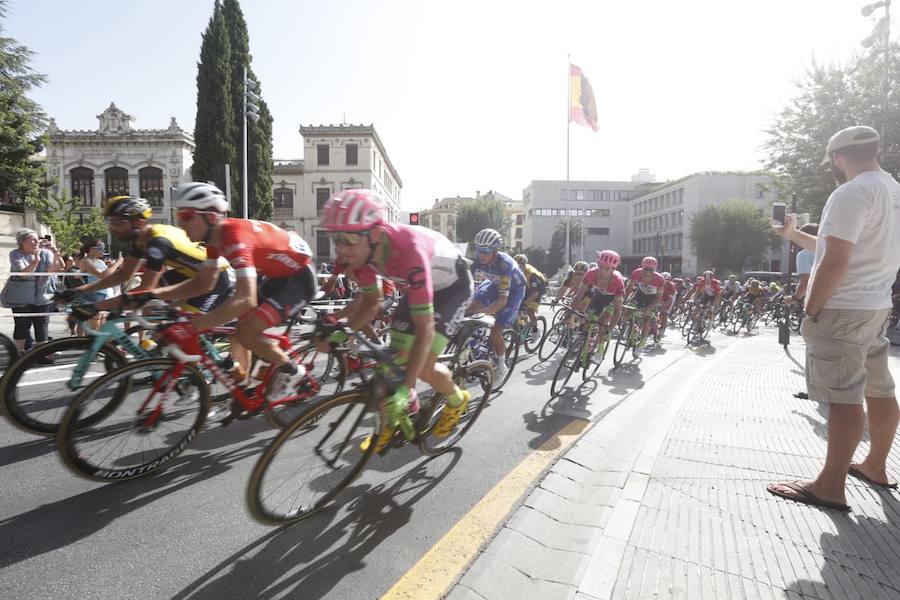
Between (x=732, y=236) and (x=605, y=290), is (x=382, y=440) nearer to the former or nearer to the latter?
(x=605, y=290)

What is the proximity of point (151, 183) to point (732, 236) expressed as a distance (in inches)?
2293

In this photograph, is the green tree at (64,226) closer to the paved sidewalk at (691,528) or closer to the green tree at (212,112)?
the green tree at (212,112)

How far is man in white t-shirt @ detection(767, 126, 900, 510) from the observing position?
265cm

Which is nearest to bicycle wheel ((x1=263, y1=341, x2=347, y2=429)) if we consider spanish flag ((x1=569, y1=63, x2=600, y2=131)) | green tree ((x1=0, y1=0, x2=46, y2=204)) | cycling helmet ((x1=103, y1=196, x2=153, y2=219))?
cycling helmet ((x1=103, y1=196, x2=153, y2=219))

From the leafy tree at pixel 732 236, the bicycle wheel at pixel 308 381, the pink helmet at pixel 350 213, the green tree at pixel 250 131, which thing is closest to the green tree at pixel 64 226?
the green tree at pixel 250 131

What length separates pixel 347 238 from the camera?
9.03ft

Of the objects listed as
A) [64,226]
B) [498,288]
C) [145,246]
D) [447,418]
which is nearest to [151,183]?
[64,226]

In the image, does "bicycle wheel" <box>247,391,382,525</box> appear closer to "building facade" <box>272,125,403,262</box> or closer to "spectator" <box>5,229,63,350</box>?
Result: "spectator" <box>5,229,63,350</box>

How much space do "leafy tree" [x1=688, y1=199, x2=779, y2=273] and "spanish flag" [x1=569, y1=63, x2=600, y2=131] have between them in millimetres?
31045

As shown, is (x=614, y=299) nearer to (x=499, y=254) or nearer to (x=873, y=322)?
(x=499, y=254)

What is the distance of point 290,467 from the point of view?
261 centimetres

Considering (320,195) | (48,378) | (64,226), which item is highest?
(320,195)

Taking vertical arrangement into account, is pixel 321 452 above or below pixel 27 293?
below

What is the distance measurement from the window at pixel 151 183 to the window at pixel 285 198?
10870mm
